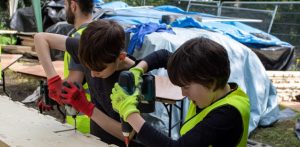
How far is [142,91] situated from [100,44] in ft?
0.90

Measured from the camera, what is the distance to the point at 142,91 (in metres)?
1.74

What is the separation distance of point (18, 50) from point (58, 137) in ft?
28.3

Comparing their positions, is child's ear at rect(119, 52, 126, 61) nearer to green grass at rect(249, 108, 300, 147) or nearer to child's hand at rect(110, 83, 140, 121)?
child's hand at rect(110, 83, 140, 121)

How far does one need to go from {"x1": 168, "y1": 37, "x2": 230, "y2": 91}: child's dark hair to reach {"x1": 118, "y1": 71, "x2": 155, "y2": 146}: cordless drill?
19 cm

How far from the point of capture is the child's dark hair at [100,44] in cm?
173

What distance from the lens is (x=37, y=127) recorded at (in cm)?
194

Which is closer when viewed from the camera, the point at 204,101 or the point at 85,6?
the point at 204,101

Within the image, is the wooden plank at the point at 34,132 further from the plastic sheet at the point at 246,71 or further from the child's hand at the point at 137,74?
the plastic sheet at the point at 246,71

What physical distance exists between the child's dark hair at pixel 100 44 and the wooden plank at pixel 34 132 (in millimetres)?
336

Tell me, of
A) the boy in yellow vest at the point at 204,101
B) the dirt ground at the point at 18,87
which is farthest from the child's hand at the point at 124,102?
the dirt ground at the point at 18,87

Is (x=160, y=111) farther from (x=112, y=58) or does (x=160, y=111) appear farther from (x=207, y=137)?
(x=207, y=137)

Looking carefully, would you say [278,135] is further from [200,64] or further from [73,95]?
[200,64]

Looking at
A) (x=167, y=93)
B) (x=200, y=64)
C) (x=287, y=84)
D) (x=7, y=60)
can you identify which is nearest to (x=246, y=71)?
(x=287, y=84)

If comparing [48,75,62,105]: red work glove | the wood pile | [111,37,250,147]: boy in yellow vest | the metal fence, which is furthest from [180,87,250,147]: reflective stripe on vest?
the metal fence
